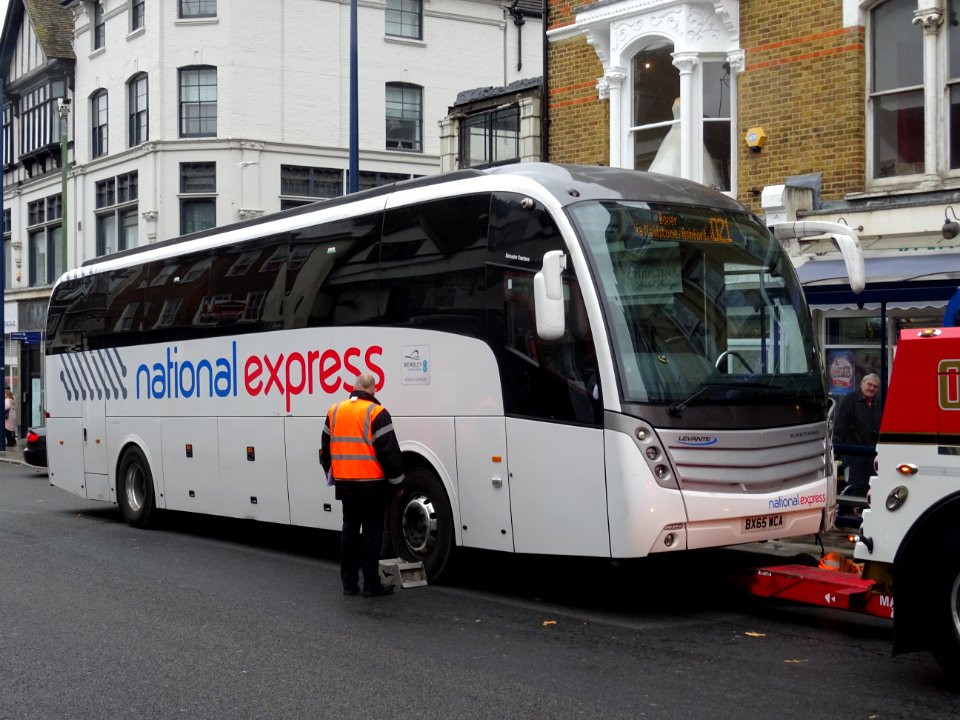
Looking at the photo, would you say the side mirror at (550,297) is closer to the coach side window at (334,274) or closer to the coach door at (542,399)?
the coach door at (542,399)

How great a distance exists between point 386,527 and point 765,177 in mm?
8427

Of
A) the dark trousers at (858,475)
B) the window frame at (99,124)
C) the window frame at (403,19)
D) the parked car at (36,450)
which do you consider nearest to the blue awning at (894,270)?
the dark trousers at (858,475)

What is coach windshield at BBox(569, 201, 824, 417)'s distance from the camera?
9.02m

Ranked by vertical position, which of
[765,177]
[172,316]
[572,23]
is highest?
[572,23]

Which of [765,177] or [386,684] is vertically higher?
[765,177]

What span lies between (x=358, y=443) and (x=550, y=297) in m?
2.11

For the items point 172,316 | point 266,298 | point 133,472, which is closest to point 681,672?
point 266,298

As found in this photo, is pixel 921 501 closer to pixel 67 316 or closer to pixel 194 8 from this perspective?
pixel 67 316

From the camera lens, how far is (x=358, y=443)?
996cm

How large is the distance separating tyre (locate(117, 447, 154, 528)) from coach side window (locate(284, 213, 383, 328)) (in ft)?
13.3

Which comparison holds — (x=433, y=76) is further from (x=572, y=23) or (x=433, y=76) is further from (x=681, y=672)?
(x=681, y=672)

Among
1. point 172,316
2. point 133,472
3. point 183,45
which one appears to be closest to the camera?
point 172,316

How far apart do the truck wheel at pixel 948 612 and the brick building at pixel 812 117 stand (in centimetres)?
590

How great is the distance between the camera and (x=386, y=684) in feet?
23.5
